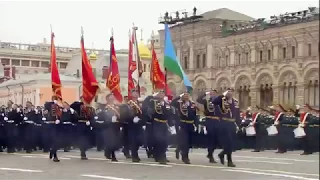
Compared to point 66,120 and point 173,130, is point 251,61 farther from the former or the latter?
point 173,130

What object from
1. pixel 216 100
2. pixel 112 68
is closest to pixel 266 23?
pixel 112 68

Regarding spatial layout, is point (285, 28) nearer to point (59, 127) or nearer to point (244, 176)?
point (59, 127)

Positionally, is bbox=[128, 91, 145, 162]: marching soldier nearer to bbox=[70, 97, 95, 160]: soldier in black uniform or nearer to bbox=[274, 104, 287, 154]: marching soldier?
bbox=[70, 97, 95, 160]: soldier in black uniform

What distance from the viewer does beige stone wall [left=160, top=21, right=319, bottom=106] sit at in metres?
21.7

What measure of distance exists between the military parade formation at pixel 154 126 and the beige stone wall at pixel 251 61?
0.93m

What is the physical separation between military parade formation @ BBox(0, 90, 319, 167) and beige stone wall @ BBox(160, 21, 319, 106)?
36.7 inches

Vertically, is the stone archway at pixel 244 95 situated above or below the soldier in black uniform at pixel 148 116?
above

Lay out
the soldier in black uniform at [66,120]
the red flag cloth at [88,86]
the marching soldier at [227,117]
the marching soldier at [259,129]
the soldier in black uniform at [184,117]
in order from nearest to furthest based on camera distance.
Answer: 1. the marching soldier at [227,117]
2. the soldier in black uniform at [184,117]
3. the soldier in black uniform at [66,120]
4. the red flag cloth at [88,86]
5. the marching soldier at [259,129]

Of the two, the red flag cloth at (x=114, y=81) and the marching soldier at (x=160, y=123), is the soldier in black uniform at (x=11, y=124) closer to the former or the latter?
the red flag cloth at (x=114, y=81)

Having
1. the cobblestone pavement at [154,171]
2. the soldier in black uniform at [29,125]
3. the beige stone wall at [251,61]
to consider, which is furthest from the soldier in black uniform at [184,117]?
the soldier in black uniform at [29,125]

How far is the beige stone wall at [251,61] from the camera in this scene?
71.3ft

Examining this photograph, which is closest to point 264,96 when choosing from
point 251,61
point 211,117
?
point 251,61

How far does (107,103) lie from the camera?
15.9 m

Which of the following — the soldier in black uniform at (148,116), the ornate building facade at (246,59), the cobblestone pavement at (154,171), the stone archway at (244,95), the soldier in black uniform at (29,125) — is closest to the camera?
the cobblestone pavement at (154,171)
